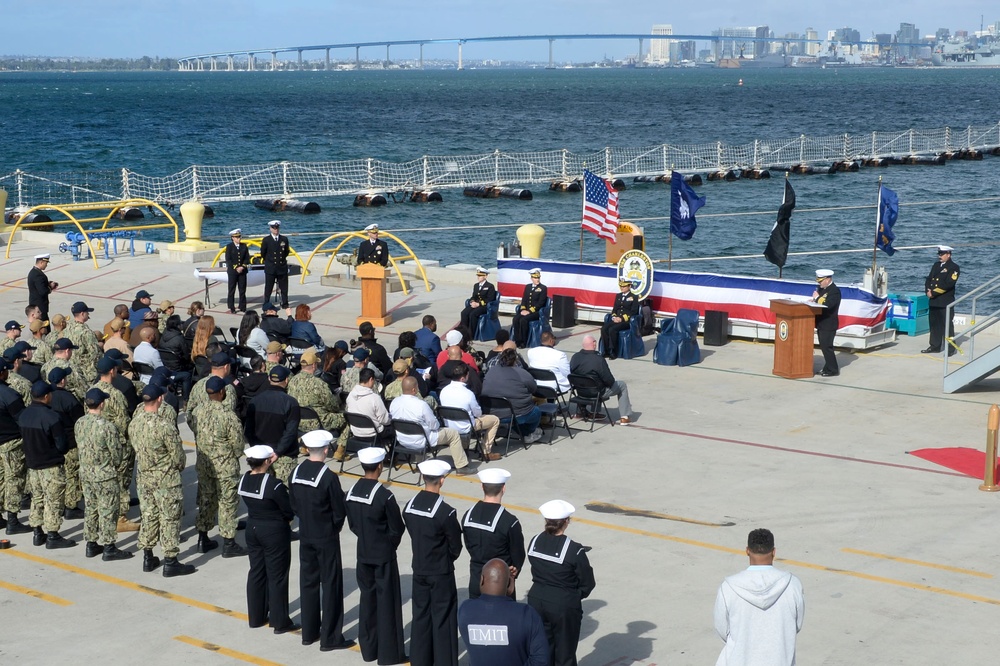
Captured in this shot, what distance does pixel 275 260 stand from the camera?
23141 mm

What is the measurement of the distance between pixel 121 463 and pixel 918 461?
871 cm

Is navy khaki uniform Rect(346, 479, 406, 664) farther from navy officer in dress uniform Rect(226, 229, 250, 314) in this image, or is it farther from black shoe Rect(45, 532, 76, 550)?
navy officer in dress uniform Rect(226, 229, 250, 314)

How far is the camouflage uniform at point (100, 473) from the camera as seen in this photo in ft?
36.9

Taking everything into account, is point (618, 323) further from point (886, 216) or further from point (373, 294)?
point (886, 216)

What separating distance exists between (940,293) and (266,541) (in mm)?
13090

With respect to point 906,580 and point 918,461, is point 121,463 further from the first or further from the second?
point 918,461

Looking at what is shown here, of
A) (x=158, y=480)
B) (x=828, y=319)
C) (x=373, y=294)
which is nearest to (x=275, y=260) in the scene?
A: (x=373, y=294)

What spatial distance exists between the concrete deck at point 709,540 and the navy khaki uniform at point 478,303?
126 inches

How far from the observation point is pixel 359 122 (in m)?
135

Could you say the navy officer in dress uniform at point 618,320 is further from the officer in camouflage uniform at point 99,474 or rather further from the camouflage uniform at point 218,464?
the officer in camouflage uniform at point 99,474

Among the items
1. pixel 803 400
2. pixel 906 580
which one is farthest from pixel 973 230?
pixel 906 580

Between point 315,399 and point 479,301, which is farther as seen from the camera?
point 479,301

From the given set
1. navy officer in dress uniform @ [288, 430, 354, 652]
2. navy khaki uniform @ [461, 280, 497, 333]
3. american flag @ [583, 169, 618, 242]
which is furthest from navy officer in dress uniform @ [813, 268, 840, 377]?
navy officer in dress uniform @ [288, 430, 354, 652]

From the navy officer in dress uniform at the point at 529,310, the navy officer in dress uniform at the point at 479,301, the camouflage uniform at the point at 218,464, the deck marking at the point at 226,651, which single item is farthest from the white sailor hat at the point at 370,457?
the navy officer in dress uniform at the point at 479,301
